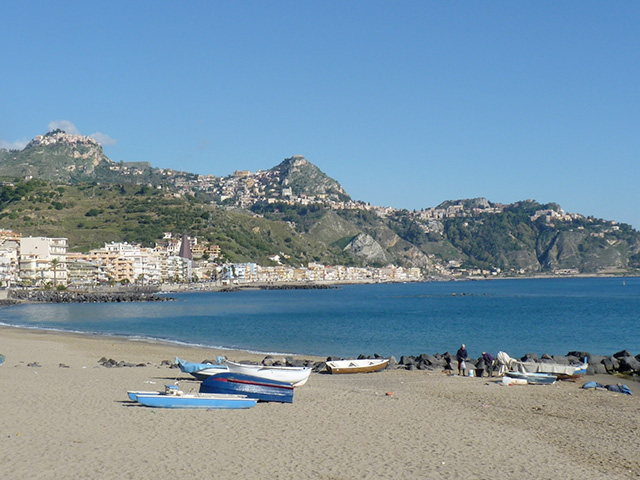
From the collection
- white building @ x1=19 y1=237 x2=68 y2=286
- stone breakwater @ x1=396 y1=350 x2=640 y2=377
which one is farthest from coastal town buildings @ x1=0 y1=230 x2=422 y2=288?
stone breakwater @ x1=396 y1=350 x2=640 y2=377

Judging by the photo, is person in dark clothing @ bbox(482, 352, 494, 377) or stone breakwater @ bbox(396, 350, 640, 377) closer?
person in dark clothing @ bbox(482, 352, 494, 377)

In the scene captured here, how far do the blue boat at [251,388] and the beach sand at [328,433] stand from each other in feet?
0.75

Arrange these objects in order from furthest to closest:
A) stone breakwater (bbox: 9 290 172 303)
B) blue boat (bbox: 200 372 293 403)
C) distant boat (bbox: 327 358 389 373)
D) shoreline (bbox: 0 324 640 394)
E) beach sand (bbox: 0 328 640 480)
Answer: stone breakwater (bbox: 9 290 172 303), distant boat (bbox: 327 358 389 373), shoreline (bbox: 0 324 640 394), blue boat (bbox: 200 372 293 403), beach sand (bbox: 0 328 640 480)

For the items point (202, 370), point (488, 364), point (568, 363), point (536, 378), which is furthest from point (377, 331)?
point (202, 370)

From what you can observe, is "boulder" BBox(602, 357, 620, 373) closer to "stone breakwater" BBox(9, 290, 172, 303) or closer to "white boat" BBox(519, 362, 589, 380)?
"white boat" BBox(519, 362, 589, 380)

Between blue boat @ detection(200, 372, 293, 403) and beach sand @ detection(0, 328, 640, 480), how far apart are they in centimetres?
23

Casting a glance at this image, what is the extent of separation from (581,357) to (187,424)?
18.0 metres

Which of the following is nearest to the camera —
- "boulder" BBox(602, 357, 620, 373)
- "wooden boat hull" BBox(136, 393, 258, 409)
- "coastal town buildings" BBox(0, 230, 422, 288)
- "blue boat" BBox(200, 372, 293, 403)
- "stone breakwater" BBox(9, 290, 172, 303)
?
"wooden boat hull" BBox(136, 393, 258, 409)

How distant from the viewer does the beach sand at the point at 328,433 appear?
32.2 feet

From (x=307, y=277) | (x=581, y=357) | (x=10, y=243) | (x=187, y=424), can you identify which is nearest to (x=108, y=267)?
(x=10, y=243)

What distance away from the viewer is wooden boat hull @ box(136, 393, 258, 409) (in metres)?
13.9

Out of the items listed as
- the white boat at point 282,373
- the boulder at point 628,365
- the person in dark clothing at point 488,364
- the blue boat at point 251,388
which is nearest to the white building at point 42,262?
the person in dark clothing at point 488,364

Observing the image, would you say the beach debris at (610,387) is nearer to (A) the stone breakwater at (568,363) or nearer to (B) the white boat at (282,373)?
Answer: (A) the stone breakwater at (568,363)

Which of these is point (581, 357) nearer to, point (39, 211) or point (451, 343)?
point (451, 343)
